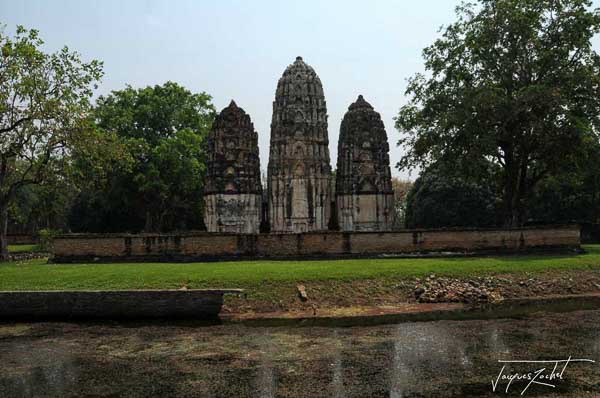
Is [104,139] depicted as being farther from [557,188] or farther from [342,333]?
[557,188]

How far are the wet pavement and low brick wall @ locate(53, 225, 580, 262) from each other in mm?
7400

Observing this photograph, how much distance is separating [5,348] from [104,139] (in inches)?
624

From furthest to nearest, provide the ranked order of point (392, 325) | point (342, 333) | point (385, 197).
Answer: point (385, 197)
point (392, 325)
point (342, 333)

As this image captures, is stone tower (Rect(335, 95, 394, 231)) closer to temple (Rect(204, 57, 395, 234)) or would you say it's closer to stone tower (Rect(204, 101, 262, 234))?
temple (Rect(204, 57, 395, 234))

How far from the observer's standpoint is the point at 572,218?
123 ft

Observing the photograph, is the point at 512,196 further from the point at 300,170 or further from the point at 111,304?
the point at 111,304

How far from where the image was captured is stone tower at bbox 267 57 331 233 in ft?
111

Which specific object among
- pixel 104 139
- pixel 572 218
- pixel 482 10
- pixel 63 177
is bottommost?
pixel 572 218

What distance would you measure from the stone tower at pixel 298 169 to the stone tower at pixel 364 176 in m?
1.18

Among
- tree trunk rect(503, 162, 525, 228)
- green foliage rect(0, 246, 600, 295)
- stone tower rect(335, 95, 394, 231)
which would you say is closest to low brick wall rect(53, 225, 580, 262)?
green foliage rect(0, 246, 600, 295)

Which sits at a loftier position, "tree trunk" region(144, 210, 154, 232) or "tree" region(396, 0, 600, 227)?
"tree" region(396, 0, 600, 227)

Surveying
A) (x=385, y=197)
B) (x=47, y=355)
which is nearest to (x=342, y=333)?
(x=47, y=355)
